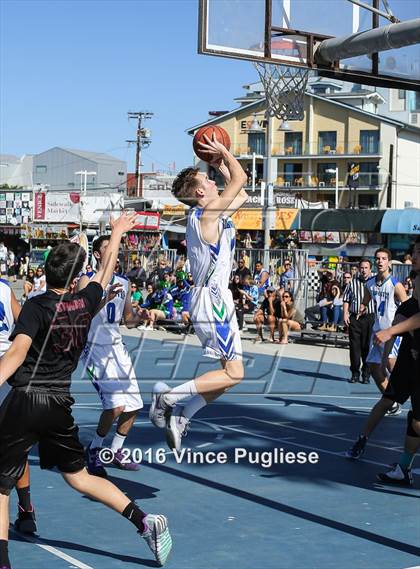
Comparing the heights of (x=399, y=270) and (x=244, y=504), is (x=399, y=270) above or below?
above

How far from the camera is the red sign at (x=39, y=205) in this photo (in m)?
54.7

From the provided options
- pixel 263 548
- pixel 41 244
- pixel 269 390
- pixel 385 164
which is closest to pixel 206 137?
pixel 263 548

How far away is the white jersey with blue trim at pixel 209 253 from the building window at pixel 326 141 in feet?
209

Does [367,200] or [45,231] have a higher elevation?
[367,200]

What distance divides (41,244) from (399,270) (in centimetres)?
3405

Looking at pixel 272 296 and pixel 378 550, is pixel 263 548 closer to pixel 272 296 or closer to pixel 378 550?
pixel 378 550

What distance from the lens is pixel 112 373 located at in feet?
29.6

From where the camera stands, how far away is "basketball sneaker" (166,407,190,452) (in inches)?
267

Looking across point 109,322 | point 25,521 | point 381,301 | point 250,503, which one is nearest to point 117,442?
point 109,322

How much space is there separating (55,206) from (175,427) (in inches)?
1933

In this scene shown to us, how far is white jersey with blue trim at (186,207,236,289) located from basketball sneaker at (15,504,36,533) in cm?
228

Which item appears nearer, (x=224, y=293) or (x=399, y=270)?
(x=224, y=293)

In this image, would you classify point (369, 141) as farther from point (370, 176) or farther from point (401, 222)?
point (401, 222)

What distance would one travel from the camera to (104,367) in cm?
910
